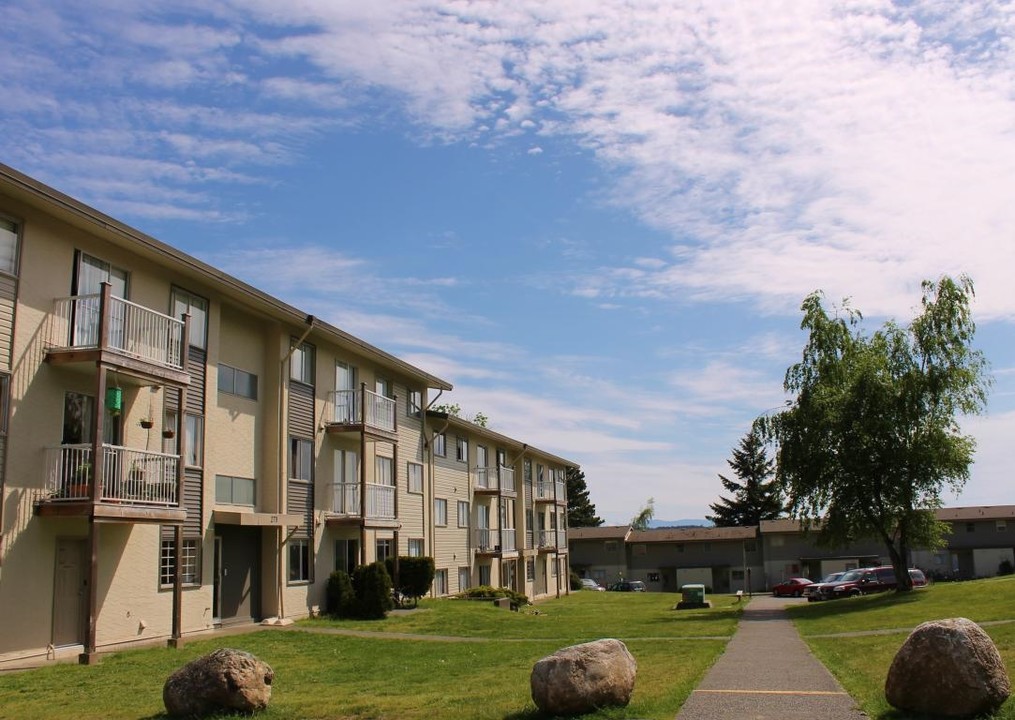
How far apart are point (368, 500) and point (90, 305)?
42.5 ft

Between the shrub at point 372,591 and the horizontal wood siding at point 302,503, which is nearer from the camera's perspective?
the horizontal wood siding at point 302,503

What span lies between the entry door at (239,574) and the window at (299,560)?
3.63 ft

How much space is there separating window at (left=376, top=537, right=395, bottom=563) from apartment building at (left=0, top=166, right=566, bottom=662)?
7.2 inches

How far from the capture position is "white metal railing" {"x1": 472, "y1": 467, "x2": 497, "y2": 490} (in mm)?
44344

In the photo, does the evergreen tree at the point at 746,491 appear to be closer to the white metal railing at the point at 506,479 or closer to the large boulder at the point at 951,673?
the white metal railing at the point at 506,479

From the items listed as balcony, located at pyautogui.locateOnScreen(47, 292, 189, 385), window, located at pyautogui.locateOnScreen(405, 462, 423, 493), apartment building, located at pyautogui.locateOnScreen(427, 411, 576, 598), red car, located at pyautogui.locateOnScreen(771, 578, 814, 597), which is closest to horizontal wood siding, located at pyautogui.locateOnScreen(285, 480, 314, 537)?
balcony, located at pyautogui.locateOnScreen(47, 292, 189, 385)

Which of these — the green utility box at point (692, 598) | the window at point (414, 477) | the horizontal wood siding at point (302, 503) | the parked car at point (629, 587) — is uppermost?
the window at point (414, 477)

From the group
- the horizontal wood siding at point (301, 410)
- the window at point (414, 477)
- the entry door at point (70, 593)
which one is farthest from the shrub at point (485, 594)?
the entry door at point (70, 593)

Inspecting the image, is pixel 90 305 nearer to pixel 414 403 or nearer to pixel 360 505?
pixel 360 505

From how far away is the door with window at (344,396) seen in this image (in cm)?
2980

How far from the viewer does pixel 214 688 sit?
10.8 m

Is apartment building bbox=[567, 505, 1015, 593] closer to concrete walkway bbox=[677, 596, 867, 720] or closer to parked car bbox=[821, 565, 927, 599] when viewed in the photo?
parked car bbox=[821, 565, 927, 599]

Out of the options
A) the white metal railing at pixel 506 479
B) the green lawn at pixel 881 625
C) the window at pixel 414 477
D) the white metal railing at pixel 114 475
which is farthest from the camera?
the white metal railing at pixel 506 479

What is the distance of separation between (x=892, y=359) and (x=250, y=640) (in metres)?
26.2
